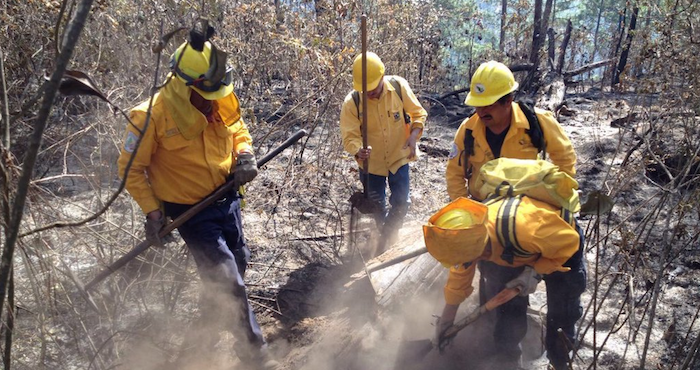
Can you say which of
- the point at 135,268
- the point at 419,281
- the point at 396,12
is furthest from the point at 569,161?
the point at 396,12

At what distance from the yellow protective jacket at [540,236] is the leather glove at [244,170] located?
58.5 inches

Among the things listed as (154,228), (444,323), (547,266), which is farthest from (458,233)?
(154,228)

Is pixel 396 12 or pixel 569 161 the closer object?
pixel 569 161

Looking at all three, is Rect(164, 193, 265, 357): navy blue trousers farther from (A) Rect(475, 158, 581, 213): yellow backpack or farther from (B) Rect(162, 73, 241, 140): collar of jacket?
(A) Rect(475, 158, 581, 213): yellow backpack

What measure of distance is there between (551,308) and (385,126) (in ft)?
6.91

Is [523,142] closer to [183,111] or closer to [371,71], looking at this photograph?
[371,71]

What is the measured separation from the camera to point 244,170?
3.19 meters

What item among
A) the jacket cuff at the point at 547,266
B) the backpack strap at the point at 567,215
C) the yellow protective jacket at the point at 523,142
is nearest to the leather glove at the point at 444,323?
the jacket cuff at the point at 547,266

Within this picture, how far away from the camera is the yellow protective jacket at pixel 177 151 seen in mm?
2863

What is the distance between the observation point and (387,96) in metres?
4.44

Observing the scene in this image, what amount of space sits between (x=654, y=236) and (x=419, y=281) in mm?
2779

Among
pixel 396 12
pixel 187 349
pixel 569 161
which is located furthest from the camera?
pixel 396 12

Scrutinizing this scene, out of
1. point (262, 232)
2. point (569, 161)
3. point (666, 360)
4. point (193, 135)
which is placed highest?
point (193, 135)

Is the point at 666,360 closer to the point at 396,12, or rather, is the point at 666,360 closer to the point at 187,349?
the point at 187,349
